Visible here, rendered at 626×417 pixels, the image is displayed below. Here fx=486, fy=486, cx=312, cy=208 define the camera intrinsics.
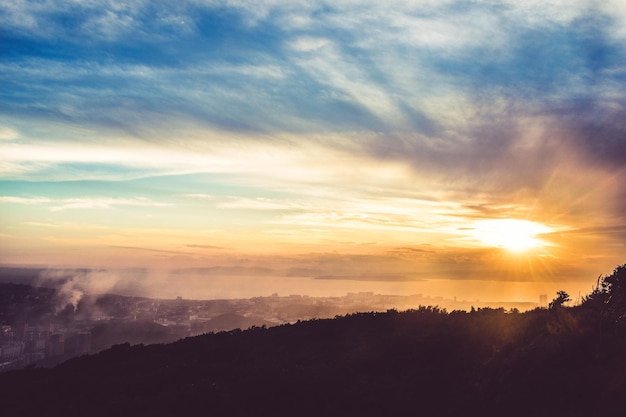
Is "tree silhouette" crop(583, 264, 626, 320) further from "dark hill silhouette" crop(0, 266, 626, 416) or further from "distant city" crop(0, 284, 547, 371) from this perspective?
"distant city" crop(0, 284, 547, 371)

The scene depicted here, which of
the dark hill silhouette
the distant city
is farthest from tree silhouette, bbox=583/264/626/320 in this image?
the distant city

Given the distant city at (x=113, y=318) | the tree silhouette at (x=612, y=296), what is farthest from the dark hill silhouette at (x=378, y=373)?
the distant city at (x=113, y=318)

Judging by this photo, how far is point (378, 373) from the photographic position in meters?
14.9

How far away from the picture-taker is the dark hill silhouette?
1085 centimetres

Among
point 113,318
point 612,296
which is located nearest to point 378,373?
point 612,296

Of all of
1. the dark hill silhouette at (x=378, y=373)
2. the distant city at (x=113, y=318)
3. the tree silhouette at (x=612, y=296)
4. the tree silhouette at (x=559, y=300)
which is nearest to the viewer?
the dark hill silhouette at (x=378, y=373)

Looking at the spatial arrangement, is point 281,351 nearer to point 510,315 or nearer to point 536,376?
point 510,315

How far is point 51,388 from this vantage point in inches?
669

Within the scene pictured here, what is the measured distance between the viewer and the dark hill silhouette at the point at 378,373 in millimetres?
10852

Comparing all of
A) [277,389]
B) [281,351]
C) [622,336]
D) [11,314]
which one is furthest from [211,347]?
[11,314]

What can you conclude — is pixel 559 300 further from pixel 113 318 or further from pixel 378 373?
pixel 113 318

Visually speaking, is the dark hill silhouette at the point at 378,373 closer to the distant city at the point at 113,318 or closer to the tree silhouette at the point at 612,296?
the tree silhouette at the point at 612,296

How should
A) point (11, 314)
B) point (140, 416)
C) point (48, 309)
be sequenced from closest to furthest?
point (140, 416), point (11, 314), point (48, 309)

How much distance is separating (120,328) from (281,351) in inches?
2694
